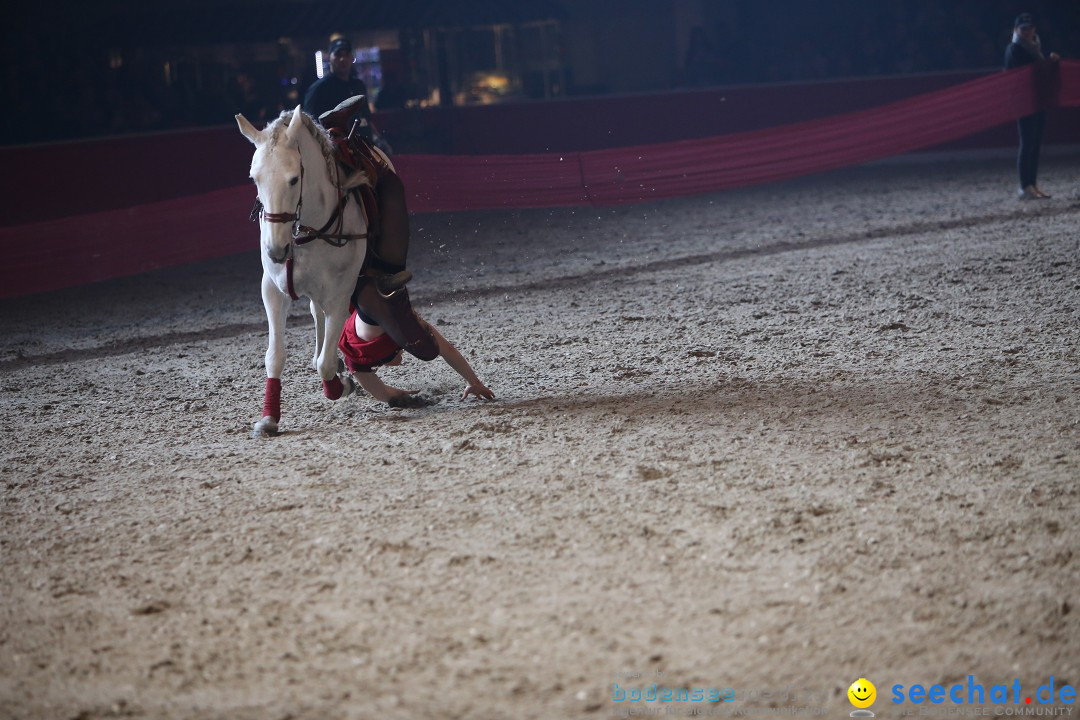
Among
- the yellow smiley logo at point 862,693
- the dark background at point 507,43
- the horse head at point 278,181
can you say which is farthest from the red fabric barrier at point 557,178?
the yellow smiley logo at point 862,693

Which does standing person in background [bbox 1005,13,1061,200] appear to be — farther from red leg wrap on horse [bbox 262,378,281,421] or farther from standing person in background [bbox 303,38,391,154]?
red leg wrap on horse [bbox 262,378,281,421]

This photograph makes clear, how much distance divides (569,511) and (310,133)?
201 centimetres

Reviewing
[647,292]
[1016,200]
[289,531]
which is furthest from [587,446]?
[1016,200]

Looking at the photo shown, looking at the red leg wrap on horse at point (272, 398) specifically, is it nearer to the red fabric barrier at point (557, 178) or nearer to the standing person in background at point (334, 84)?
the standing person in background at point (334, 84)

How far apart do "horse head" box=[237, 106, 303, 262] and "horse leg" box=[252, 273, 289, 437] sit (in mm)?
469

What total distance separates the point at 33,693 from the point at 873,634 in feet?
7.40

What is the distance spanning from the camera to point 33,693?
9.60 feet

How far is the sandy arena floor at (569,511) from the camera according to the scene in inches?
114

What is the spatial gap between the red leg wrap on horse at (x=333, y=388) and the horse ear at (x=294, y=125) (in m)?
1.24

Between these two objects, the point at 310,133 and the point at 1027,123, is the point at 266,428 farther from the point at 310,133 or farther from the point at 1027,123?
the point at 1027,123

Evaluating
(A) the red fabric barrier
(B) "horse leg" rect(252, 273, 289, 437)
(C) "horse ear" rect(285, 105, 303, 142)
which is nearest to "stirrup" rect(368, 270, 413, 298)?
(B) "horse leg" rect(252, 273, 289, 437)

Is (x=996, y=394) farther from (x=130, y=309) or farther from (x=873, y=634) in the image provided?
(x=130, y=309)

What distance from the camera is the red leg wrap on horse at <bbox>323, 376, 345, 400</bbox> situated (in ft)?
17.3

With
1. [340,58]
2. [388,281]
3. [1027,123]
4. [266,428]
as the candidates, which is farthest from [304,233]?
[1027,123]
